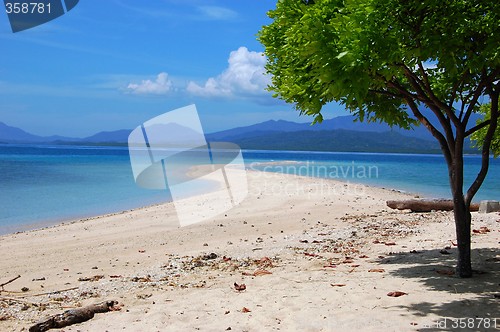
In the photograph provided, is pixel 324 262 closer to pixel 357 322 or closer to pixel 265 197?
pixel 357 322

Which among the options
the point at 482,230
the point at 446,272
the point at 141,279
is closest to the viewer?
the point at 446,272

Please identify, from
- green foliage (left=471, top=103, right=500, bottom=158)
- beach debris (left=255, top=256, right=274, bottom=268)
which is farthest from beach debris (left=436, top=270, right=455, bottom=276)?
green foliage (left=471, top=103, right=500, bottom=158)

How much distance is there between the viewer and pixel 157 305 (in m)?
7.58

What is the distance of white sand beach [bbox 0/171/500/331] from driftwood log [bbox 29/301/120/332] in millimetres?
148

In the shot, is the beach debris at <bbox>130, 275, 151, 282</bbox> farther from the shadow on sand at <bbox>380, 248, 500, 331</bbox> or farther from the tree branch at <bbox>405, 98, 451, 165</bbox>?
the tree branch at <bbox>405, 98, 451, 165</bbox>

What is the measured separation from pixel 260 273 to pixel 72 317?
394cm

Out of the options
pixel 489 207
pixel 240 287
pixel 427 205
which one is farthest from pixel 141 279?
pixel 489 207

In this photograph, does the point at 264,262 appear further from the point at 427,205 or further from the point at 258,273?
the point at 427,205

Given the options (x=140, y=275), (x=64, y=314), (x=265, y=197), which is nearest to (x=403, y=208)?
(x=265, y=197)

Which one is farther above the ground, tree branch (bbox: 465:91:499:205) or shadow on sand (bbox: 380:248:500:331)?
tree branch (bbox: 465:91:499:205)

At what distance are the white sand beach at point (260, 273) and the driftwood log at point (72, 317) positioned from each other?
15 centimetres

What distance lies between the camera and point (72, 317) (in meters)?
6.82

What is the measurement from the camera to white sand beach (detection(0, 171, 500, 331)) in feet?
21.9

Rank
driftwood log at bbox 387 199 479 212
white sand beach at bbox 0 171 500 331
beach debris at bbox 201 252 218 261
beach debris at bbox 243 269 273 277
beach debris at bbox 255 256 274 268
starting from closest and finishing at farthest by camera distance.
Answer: white sand beach at bbox 0 171 500 331, beach debris at bbox 243 269 273 277, beach debris at bbox 255 256 274 268, beach debris at bbox 201 252 218 261, driftwood log at bbox 387 199 479 212
